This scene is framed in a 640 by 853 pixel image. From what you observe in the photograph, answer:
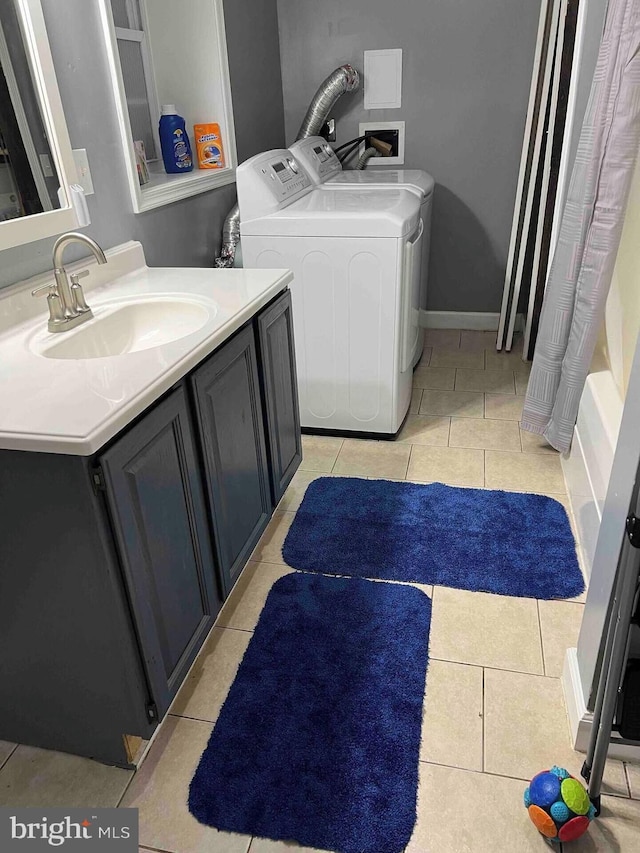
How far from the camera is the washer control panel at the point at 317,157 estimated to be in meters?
3.17

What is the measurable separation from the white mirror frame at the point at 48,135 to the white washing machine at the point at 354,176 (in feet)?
5.24

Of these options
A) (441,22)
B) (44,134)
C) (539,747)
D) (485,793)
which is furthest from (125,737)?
(441,22)

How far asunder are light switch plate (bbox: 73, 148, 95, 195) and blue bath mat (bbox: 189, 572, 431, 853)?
4.50ft

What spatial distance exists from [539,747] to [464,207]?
10.3ft

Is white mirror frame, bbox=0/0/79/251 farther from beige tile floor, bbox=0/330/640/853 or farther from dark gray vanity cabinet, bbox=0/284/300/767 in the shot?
beige tile floor, bbox=0/330/640/853

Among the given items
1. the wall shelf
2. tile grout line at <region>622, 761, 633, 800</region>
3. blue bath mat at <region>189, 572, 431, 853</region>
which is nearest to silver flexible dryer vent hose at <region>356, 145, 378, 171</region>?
the wall shelf

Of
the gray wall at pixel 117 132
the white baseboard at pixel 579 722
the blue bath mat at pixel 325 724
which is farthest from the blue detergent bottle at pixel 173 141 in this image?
the white baseboard at pixel 579 722

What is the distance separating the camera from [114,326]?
68.8 inches

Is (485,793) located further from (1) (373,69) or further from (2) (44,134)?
(1) (373,69)

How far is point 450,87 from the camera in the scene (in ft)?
11.6

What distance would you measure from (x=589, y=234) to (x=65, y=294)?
1.70 m

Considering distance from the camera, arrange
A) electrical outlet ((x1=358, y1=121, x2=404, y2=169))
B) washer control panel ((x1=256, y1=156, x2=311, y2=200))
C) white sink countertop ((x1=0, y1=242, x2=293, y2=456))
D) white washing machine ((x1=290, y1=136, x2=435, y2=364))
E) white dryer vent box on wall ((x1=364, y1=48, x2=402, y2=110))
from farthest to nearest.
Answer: electrical outlet ((x1=358, y1=121, x2=404, y2=169)), white dryer vent box on wall ((x1=364, y1=48, x2=402, y2=110)), white washing machine ((x1=290, y1=136, x2=435, y2=364)), washer control panel ((x1=256, y1=156, x2=311, y2=200)), white sink countertop ((x1=0, y1=242, x2=293, y2=456))

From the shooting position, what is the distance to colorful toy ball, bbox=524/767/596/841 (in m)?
→ 1.24

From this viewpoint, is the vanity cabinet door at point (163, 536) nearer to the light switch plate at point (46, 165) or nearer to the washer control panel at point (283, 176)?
the light switch plate at point (46, 165)
